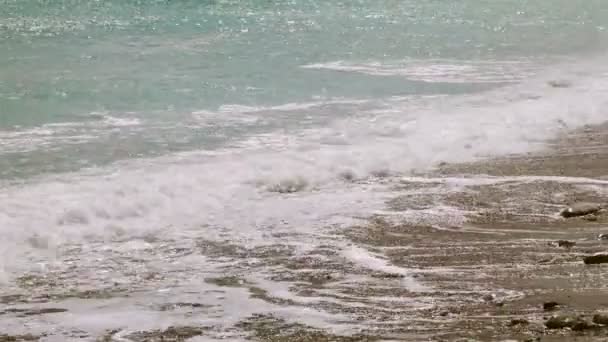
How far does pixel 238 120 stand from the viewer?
2073 cm

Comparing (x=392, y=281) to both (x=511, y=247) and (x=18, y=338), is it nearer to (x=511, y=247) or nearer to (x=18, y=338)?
(x=511, y=247)

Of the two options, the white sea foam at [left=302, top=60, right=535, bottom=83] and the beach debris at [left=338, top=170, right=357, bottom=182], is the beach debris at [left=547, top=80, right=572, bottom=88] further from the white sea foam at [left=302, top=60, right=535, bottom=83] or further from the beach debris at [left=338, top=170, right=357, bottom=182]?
the beach debris at [left=338, top=170, right=357, bottom=182]

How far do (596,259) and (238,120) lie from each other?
11053mm

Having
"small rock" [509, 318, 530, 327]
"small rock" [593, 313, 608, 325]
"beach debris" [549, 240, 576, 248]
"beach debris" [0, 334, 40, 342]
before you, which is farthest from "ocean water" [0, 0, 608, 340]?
"small rock" [593, 313, 608, 325]

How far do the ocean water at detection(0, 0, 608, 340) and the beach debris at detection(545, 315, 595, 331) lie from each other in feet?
7.21

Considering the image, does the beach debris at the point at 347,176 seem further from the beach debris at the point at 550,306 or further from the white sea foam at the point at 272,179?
the beach debris at the point at 550,306

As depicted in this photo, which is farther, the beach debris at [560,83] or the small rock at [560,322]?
the beach debris at [560,83]

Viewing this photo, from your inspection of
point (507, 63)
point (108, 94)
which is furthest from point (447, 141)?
point (507, 63)

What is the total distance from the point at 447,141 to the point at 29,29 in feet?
70.1

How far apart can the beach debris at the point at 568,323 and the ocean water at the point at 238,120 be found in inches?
86.5

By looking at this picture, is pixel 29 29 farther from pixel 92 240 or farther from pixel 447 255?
pixel 447 255

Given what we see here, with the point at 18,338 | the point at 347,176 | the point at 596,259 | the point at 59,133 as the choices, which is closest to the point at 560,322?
the point at 596,259

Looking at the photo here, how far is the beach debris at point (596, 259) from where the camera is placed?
10758 mm

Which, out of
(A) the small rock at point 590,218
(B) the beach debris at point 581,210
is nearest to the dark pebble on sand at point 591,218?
(A) the small rock at point 590,218
